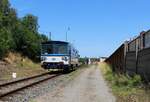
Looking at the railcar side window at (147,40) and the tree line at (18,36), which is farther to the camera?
the tree line at (18,36)

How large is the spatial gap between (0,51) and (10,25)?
15449 millimetres

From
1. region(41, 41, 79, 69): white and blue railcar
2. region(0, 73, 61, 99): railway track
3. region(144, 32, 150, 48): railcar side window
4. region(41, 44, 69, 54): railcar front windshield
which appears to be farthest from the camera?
region(41, 44, 69, 54): railcar front windshield

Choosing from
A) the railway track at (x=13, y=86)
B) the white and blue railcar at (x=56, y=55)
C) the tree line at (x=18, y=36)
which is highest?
the tree line at (x=18, y=36)

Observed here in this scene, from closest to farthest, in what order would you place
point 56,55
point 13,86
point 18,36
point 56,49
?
point 13,86
point 56,55
point 56,49
point 18,36

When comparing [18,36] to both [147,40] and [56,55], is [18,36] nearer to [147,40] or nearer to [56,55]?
[56,55]

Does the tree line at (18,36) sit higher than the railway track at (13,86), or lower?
higher

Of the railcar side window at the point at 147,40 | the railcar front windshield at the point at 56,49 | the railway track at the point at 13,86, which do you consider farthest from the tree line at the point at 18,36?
the railcar side window at the point at 147,40

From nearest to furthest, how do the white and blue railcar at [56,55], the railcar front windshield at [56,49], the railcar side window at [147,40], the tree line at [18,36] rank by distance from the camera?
the railcar side window at [147,40] < the white and blue railcar at [56,55] < the railcar front windshield at [56,49] < the tree line at [18,36]

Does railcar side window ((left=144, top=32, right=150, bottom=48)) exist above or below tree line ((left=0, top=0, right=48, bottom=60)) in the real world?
below

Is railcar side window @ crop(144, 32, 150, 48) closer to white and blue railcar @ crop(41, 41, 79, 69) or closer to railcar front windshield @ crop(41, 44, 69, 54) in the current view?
white and blue railcar @ crop(41, 41, 79, 69)

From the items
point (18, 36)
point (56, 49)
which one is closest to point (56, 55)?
point (56, 49)

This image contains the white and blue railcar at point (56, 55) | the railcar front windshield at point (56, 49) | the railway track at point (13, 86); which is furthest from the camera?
the railcar front windshield at point (56, 49)

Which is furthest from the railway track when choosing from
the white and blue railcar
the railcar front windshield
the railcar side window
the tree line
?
the tree line

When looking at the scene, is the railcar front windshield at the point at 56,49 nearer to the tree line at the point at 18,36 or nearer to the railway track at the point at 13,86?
the railway track at the point at 13,86
